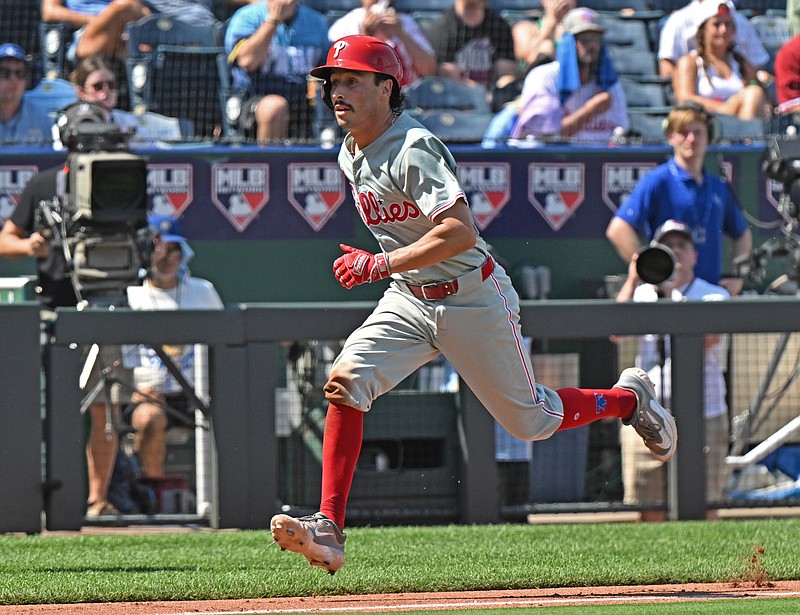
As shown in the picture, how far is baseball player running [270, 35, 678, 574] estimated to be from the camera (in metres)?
4.50

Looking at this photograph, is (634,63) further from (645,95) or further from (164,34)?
(164,34)

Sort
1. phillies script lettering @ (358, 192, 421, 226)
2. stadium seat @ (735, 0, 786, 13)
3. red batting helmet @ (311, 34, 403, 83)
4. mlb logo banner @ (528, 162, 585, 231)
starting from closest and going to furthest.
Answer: red batting helmet @ (311, 34, 403, 83) < phillies script lettering @ (358, 192, 421, 226) < mlb logo banner @ (528, 162, 585, 231) < stadium seat @ (735, 0, 786, 13)

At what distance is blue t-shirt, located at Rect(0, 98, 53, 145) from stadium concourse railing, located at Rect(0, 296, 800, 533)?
2601 millimetres

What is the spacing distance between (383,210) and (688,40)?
6.49 metres

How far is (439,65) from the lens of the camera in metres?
10.7

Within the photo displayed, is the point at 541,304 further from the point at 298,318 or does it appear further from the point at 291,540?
the point at 291,540

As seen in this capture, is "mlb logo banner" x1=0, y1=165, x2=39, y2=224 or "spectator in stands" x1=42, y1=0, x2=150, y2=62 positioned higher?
"spectator in stands" x1=42, y1=0, x2=150, y2=62

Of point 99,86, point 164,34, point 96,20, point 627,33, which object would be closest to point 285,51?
point 164,34

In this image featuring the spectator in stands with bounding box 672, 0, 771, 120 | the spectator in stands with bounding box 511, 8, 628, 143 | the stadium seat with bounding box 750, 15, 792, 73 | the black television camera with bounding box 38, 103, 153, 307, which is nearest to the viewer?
the black television camera with bounding box 38, 103, 153, 307

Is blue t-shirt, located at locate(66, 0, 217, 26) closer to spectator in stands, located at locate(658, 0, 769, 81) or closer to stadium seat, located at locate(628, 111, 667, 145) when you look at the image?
stadium seat, located at locate(628, 111, 667, 145)

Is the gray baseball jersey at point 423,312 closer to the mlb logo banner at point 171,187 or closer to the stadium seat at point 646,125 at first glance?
the mlb logo banner at point 171,187

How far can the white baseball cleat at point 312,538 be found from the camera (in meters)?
4.27

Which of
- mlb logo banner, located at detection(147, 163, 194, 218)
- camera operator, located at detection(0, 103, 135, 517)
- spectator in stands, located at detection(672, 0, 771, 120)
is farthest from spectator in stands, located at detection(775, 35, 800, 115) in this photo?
camera operator, located at detection(0, 103, 135, 517)

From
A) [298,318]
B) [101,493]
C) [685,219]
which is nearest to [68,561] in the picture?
[101,493]
